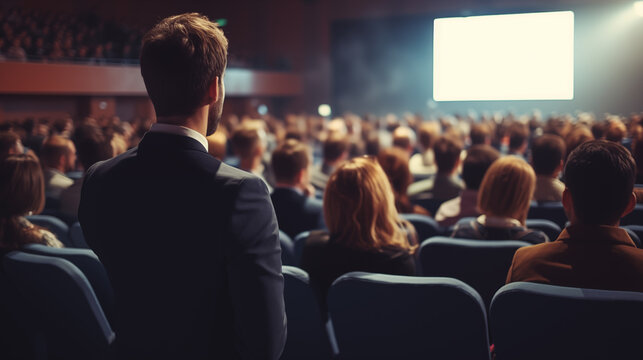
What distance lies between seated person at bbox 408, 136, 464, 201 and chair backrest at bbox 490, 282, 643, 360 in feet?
8.75

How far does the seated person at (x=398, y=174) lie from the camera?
3.83 metres

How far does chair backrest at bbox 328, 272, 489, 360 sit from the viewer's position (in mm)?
1925

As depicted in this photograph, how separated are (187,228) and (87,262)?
4.95 ft

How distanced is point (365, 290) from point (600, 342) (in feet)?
2.45

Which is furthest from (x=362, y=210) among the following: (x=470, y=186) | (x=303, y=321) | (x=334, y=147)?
(x=334, y=147)

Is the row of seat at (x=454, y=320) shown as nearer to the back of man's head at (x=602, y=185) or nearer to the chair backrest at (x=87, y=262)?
the back of man's head at (x=602, y=185)

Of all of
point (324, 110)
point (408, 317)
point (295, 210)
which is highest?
point (324, 110)

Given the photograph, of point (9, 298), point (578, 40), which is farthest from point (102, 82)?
point (578, 40)

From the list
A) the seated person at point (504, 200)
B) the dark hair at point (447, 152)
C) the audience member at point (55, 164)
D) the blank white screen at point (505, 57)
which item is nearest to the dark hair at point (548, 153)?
the dark hair at point (447, 152)

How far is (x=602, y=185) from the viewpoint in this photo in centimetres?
192

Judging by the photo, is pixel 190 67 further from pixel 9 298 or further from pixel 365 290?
pixel 9 298

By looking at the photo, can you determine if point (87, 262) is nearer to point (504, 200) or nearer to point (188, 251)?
point (188, 251)

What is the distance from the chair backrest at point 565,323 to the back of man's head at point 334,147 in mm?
3593

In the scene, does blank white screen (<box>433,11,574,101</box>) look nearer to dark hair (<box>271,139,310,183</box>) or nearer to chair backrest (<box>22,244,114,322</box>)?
dark hair (<box>271,139,310,183</box>)
